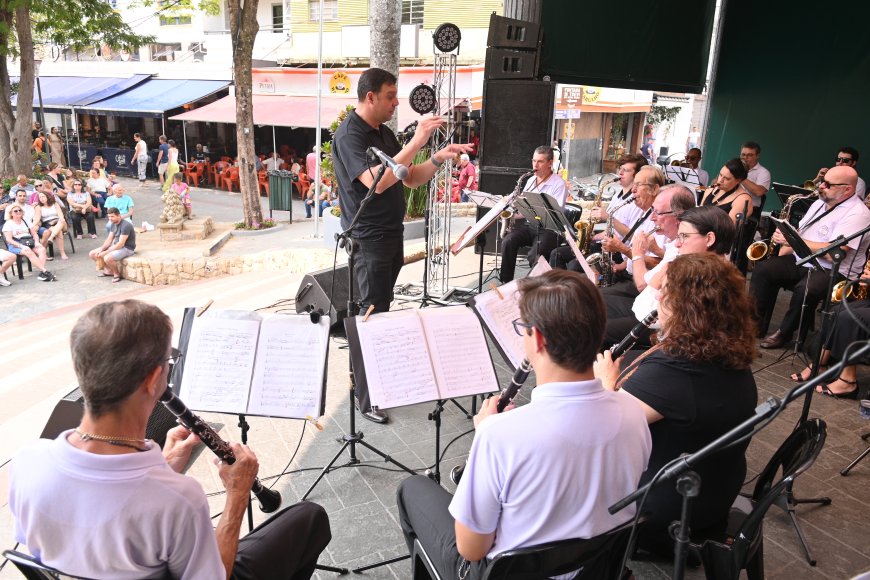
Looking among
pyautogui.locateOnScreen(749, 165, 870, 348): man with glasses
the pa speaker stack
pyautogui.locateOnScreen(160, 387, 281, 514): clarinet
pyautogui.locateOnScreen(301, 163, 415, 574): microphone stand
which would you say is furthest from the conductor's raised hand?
the pa speaker stack

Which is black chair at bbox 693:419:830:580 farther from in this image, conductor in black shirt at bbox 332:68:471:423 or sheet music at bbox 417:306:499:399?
conductor in black shirt at bbox 332:68:471:423

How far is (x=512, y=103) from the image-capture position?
7.21 m

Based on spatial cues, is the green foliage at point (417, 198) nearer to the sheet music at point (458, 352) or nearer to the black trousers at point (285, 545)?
the sheet music at point (458, 352)

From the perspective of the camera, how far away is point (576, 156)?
2502cm

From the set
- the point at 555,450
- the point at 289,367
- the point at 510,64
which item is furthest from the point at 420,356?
the point at 510,64

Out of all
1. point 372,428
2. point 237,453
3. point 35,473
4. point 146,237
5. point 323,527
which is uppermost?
point 35,473

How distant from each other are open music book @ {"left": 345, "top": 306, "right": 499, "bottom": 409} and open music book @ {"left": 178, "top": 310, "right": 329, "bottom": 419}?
19 centimetres

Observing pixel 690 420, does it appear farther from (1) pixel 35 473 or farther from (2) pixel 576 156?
(2) pixel 576 156

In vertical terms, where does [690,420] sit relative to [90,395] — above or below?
below

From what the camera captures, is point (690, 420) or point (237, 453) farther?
point (690, 420)

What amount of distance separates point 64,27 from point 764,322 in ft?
59.8

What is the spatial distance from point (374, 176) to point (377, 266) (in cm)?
69

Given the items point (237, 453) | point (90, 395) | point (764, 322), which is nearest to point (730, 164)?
point (764, 322)

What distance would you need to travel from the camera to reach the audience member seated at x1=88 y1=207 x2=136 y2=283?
448 inches
